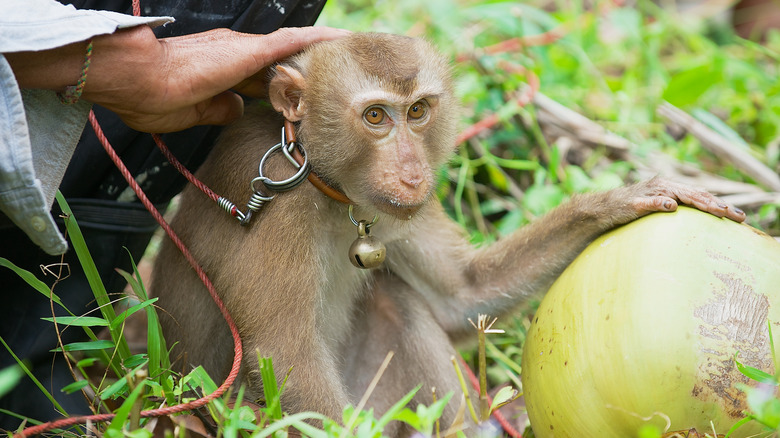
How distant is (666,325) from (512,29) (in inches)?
129

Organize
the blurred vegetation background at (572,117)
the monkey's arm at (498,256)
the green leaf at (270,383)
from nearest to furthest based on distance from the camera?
the green leaf at (270,383) < the monkey's arm at (498,256) < the blurred vegetation background at (572,117)

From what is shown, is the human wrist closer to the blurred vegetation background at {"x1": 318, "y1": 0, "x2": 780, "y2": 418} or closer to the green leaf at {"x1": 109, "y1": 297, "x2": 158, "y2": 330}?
the green leaf at {"x1": 109, "y1": 297, "x2": 158, "y2": 330}

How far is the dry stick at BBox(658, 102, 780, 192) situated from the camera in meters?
4.18

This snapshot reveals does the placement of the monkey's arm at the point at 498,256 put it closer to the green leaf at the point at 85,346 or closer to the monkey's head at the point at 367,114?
the monkey's head at the point at 367,114

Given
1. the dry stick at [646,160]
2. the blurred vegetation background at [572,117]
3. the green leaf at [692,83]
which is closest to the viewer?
the dry stick at [646,160]

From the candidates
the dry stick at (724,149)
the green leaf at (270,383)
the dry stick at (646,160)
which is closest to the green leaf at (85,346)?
the green leaf at (270,383)

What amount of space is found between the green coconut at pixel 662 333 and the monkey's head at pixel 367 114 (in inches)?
26.5

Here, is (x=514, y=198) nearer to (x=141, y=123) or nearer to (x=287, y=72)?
(x=287, y=72)

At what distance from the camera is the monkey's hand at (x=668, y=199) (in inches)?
109

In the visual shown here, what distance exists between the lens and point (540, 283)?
3393 millimetres

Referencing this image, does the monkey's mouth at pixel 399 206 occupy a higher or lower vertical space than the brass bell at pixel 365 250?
higher

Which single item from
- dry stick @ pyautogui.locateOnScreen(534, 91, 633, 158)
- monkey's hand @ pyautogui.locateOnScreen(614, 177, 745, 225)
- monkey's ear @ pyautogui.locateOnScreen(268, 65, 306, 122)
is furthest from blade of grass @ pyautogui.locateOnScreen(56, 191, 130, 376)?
dry stick @ pyautogui.locateOnScreen(534, 91, 633, 158)

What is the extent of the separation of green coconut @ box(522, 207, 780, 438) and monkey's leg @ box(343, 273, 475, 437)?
68cm

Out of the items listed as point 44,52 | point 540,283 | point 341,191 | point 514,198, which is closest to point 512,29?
point 514,198
